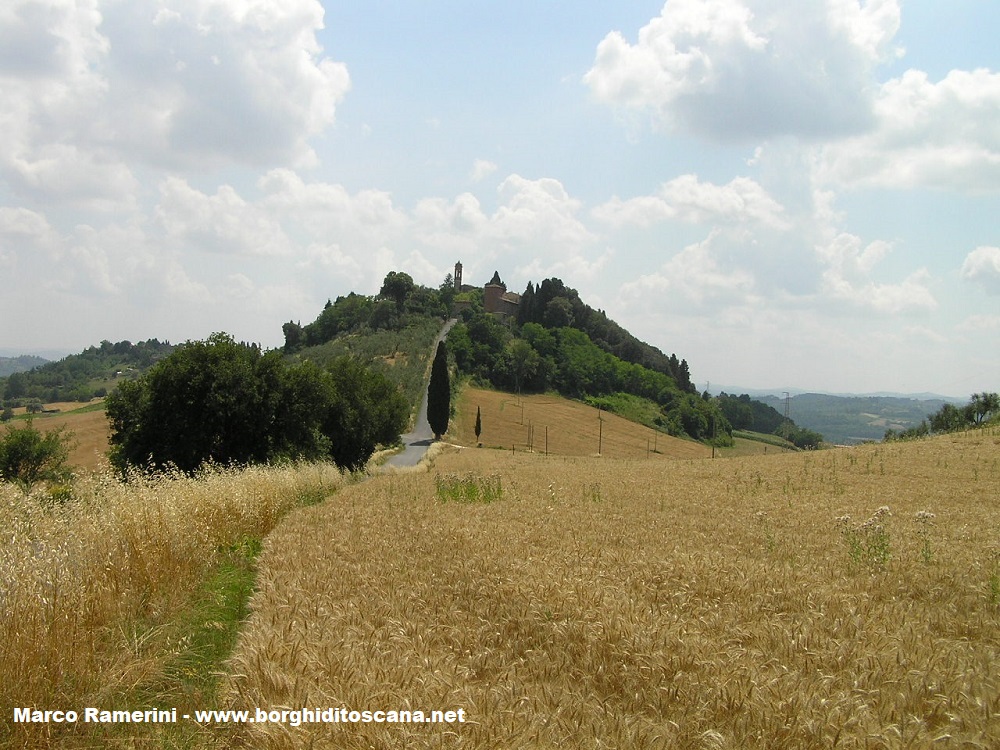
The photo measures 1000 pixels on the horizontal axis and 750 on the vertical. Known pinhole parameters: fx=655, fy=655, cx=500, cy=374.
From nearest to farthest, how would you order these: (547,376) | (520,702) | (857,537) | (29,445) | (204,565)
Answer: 1. (520,702)
2. (204,565)
3. (857,537)
4. (29,445)
5. (547,376)

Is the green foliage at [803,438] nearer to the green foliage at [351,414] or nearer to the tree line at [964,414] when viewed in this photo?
the tree line at [964,414]

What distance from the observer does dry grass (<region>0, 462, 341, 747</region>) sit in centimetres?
468

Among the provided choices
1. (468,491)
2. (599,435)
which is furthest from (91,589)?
(599,435)

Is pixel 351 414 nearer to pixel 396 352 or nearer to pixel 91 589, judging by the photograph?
pixel 91 589

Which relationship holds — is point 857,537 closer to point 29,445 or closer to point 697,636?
point 697,636

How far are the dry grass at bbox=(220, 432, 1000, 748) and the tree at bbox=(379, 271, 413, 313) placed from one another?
15387cm

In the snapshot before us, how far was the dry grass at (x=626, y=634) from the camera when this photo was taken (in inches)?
156

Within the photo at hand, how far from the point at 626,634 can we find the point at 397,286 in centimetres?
16235

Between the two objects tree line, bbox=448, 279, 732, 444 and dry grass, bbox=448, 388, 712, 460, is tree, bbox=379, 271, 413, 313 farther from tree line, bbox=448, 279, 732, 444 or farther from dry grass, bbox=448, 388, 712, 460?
dry grass, bbox=448, 388, 712, 460

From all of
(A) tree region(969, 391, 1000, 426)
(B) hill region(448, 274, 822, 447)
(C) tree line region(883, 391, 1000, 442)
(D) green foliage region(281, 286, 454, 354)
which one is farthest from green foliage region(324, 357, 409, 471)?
(D) green foliage region(281, 286, 454, 354)

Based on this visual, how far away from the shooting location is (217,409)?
29.7 metres

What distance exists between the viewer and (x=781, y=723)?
13.0ft

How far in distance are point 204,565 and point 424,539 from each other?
126 inches

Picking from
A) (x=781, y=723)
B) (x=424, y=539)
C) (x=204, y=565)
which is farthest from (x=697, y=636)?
(x=204, y=565)
